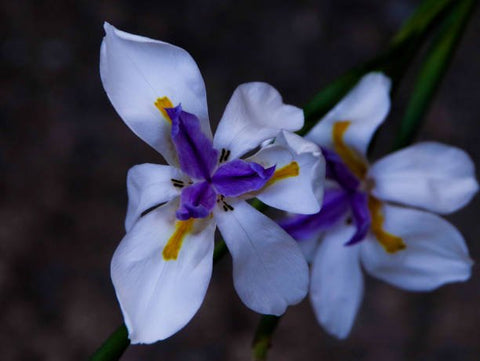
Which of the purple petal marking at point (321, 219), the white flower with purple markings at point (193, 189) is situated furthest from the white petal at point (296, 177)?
the purple petal marking at point (321, 219)

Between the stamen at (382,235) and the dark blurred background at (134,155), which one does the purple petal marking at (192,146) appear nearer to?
the stamen at (382,235)

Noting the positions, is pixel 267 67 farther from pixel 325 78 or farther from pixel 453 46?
pixel 453 46

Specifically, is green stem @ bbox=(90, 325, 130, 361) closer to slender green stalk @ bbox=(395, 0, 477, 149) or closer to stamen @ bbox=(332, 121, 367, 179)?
stamen @ bbox=(332, 121, 367, 179)

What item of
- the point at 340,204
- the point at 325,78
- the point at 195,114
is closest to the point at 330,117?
the point at 340,204

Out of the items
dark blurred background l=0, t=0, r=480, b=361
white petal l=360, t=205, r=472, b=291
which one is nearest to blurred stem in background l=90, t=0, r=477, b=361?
white petal l=360, t=205, r=472, b=291

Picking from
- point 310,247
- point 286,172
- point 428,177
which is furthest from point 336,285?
point 286,172

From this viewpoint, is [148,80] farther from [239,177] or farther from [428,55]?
[428,55]

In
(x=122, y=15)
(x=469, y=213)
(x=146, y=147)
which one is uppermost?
(x=122, y=15)
